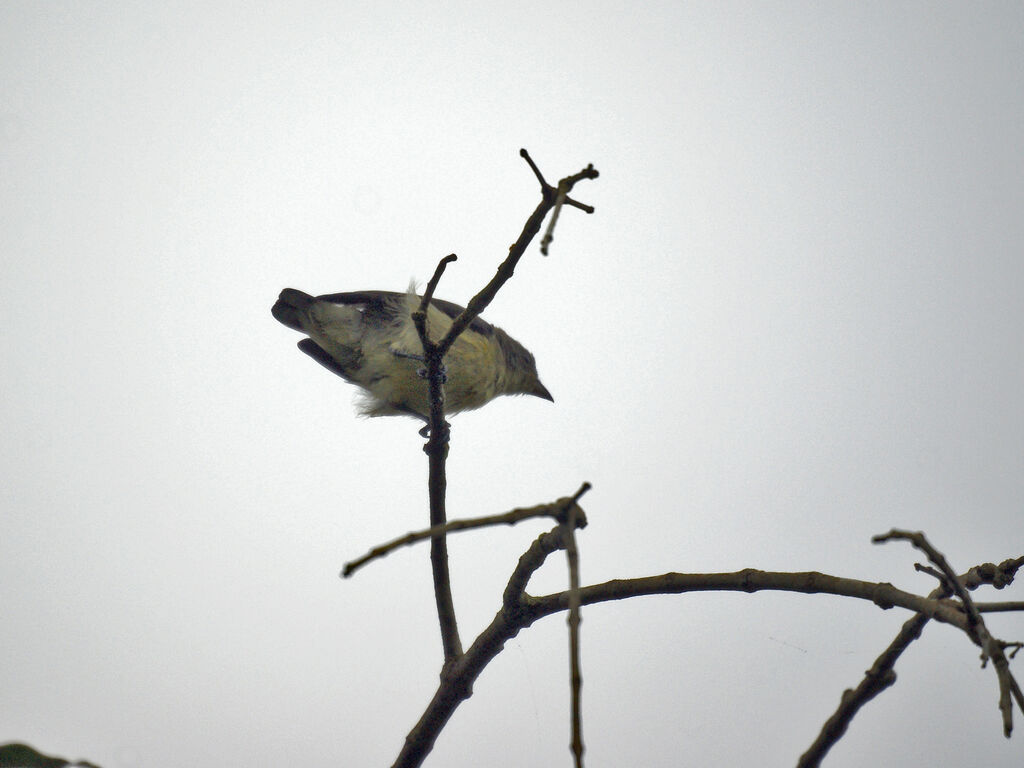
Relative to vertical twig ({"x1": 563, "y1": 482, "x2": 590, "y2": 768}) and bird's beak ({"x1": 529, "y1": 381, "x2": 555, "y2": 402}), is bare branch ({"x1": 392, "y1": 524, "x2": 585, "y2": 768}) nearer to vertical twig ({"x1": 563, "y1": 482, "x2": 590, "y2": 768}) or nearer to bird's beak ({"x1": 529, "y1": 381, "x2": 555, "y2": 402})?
vertical twig ({"x1": 563, "y1": 482, "x2": 590, "y2": 768})

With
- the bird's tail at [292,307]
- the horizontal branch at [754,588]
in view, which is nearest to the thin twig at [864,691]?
the horizontal branch at [754,588]

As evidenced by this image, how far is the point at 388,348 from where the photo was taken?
6.59m

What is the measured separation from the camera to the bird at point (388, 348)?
21.2 feet

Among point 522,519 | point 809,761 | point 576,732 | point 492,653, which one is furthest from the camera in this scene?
point 492,653

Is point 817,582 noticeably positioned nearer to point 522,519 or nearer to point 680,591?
point 680,591

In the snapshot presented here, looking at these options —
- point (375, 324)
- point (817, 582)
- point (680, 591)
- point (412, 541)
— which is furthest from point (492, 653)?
point (375, 324)

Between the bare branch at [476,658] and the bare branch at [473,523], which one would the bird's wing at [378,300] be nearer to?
the bare branch at [476,658]

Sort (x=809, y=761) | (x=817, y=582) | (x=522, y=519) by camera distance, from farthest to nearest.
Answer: (x=817, y=582), (x=809, y=761), (x=522, y=519)

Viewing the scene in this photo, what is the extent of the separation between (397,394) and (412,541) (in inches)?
202

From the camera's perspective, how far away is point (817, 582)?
237 cm

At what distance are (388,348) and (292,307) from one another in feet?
3.27

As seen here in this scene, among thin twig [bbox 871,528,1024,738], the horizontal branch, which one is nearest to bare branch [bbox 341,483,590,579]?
thin twig [bbox 871,528,1024,738]

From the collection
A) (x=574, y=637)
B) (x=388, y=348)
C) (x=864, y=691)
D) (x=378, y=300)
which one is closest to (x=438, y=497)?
(x=864, y=691)

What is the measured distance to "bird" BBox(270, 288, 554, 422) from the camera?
21.2ft
